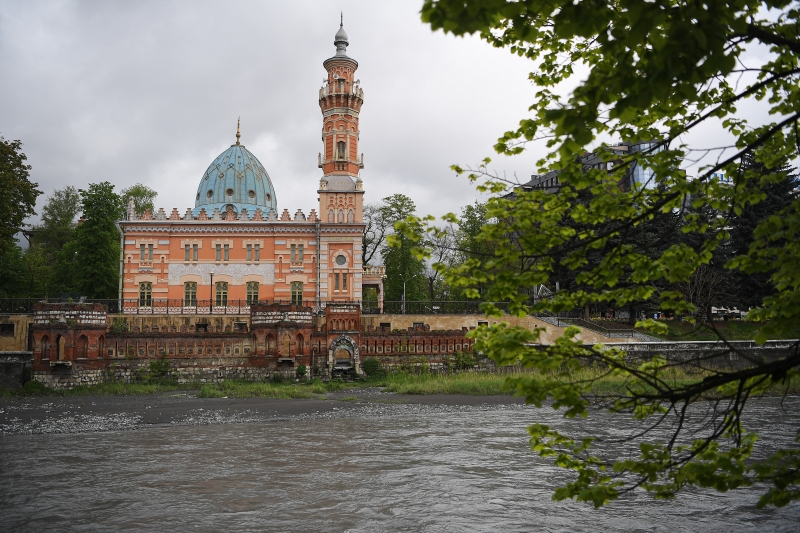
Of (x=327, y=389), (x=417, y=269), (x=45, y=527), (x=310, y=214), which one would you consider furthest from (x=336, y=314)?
(x=45, y=527)

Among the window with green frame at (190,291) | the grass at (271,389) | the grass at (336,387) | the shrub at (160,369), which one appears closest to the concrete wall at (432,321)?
the grass at (336,387)

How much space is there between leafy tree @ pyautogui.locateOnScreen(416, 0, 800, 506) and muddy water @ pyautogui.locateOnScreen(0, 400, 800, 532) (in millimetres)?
6564

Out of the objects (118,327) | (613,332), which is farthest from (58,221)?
(613,332)

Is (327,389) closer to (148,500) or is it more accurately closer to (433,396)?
(433,396)

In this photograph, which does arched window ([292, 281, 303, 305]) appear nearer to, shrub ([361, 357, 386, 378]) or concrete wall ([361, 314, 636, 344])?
concrete wall ([361, 314, 636, 344])

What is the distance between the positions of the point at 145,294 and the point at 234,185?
11.6 meters

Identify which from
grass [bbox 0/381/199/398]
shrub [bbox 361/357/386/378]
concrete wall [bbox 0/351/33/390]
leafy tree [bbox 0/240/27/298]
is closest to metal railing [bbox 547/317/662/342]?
shrub [bbox 361/357/386/378]

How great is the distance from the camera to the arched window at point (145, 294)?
1817 inches

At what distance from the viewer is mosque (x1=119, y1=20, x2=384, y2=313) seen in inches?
1834

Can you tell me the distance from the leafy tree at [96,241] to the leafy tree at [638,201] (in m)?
45.5

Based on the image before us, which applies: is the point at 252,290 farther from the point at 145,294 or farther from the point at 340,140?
the point at 340,140

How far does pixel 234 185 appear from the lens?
174ft

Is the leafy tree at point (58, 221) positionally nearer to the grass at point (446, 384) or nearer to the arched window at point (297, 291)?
the arched window at point (297, 291)

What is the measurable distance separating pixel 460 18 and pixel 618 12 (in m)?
2.08
